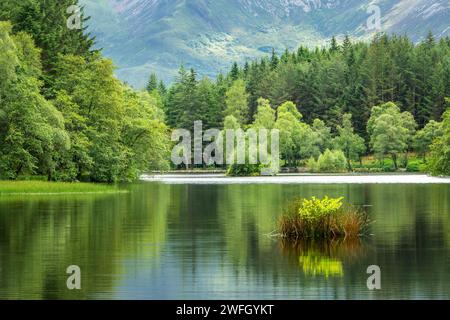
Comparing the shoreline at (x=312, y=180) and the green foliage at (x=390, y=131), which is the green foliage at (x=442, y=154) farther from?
the green foliage at (x=390, y=131)

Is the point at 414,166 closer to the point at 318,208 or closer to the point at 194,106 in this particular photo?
the point at 194,106

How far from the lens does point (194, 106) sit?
17300cm

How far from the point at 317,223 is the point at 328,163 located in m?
111

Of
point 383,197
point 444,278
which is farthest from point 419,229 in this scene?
point 383,197

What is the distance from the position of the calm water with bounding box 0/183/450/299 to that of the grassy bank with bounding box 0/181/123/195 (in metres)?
16.6

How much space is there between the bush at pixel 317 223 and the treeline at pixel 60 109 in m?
36.4

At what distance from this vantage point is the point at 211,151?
157 metres

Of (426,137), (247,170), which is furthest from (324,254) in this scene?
(426,137)

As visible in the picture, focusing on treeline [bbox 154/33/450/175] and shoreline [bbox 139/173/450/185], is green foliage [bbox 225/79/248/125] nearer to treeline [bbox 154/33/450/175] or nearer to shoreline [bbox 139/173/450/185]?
treeline [bbox 154/33/450/175]

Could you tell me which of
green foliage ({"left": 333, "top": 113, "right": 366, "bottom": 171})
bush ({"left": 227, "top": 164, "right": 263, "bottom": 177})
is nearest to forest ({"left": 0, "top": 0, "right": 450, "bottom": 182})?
green foliage ({"left": 333, "top": 113, "right": 366, "bottom": 171})

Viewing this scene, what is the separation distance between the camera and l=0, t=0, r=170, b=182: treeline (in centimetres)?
6594

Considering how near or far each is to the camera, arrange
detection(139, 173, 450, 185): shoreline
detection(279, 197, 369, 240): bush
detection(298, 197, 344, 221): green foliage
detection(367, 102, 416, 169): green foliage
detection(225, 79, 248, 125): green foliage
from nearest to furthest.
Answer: detection(298, 197, 344, 221): green foliage
detection(279, 197, 369, 240): bush
detection(139, 173, 450, 185): shoreline
detection(367, 102, 416, 169): green foliage
detection(225, 79, 248, 125): green foliage
